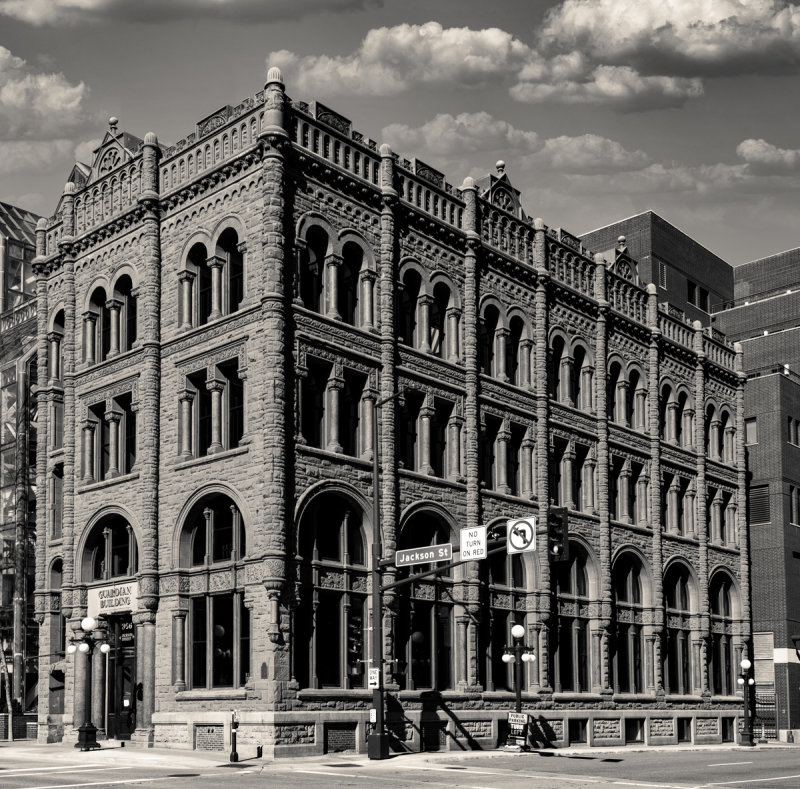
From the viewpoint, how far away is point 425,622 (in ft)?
134

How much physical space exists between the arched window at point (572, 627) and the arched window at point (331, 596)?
1106 centimetres

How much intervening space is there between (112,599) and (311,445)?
28.3ft

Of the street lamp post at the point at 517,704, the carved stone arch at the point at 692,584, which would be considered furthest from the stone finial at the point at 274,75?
the carved stone arch at the point at 692,584

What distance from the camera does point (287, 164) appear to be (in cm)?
3753

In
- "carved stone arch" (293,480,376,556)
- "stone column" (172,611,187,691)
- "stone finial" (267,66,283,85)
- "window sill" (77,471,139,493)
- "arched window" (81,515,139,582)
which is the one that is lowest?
"stone column" (172,611,187,691)

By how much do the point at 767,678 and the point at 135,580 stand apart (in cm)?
3562

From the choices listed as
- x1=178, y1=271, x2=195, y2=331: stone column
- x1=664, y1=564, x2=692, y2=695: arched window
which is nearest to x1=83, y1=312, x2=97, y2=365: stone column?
x1=178, y1=271, x2=195, y2=331: stone column

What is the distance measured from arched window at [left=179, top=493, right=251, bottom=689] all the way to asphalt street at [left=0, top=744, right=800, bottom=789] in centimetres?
254

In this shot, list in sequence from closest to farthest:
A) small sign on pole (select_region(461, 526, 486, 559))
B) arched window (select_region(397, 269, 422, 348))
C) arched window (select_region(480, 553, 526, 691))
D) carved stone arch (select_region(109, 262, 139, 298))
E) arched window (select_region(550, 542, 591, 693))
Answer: small sign on pole (select_region(461, 526, 486, 559)) < carved stone arch (select_region(109, 262, 139, 298)) < arched window (select_region(397, 269, 422, 348)) < arched window (select_region(480, 553, 526, 691)) < arched window (select_region(550, 542, 591, 693))

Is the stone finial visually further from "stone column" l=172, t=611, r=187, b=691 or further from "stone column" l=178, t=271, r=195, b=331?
"stone column" l=172, t=611, r=187, b=691

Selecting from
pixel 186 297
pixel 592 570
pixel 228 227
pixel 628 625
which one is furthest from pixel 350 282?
A: pixel 628 625

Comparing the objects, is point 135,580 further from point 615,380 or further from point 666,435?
point 666,435

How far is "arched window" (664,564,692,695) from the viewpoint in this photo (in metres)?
53.8

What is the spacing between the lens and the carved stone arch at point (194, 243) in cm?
3894
